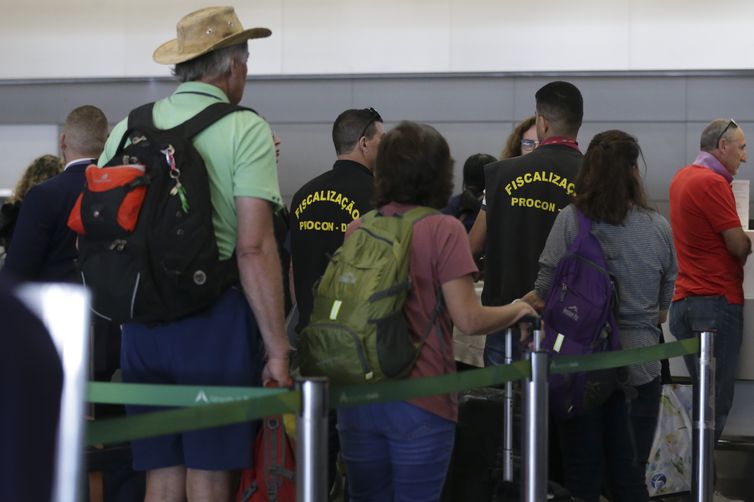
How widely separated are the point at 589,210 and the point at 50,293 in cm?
267

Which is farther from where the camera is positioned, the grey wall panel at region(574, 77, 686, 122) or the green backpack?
the grey wall panel at region(574, 77, 686, 122)

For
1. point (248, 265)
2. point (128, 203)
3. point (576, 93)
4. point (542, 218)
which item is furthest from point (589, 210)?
point (128, 203)

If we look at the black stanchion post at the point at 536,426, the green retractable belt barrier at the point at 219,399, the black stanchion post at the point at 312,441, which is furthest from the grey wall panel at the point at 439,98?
the black stanchion post at the point at 312,441

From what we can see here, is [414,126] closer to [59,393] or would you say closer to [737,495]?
[59,393]

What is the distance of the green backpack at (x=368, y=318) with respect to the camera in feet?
8.45

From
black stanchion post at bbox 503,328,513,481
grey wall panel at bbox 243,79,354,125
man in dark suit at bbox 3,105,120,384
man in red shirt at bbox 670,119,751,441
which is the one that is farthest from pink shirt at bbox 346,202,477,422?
grey wall panel at bbox 243,79,354,125

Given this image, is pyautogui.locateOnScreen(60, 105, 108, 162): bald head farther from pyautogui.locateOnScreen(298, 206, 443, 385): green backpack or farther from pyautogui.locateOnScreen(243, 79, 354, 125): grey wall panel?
pyautogui.locateOnScreen(243, 79, 354, 125): grey wall panel

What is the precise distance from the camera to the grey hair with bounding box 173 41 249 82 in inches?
111

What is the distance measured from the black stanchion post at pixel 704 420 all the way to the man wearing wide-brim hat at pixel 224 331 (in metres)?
1.59

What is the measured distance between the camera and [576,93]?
3.92 meters

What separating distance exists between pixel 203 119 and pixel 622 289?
1502 millimetres

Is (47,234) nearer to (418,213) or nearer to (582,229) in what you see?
(418,213)

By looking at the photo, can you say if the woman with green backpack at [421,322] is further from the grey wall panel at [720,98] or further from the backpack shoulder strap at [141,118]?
the grey wall panel at [720,98]

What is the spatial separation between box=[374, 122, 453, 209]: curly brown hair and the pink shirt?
0.16ft
